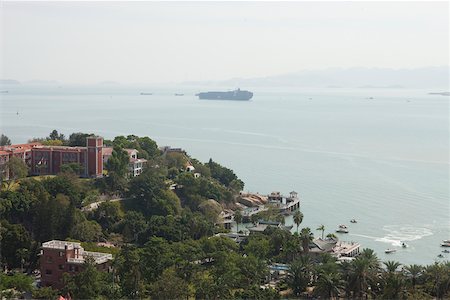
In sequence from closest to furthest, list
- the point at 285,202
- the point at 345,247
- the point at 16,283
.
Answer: the point at 16,283, the point at 345,247, the point at 285,202

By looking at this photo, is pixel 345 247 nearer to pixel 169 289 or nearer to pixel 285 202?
pixel 285 202

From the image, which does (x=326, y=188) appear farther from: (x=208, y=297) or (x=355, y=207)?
(x=208, y=297)

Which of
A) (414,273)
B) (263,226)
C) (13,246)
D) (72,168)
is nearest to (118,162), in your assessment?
(72,168)

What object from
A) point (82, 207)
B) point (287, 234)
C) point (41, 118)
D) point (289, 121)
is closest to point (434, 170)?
point (287, 234)

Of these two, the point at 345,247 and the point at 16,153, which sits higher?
the point at 16,153

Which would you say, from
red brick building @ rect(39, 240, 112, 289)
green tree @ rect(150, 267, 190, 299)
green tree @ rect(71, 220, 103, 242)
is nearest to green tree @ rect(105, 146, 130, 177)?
green tree @ rect(71, 220, 103, 242)

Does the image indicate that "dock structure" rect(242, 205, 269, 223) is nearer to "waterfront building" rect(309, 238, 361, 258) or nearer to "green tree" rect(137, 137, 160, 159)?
"waterfront building" rect(309, 238, 361, 258)

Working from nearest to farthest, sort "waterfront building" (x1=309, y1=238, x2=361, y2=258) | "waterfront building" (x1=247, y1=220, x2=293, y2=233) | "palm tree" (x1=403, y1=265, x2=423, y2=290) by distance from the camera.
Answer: "palm tree" (x1=403, y1=265, x2=423, y2=290)
"waterfront building" (x1=309, y1=238, x2=361, y2=258)
"waterfront building" (x1=247, y1=220, x2=293, y2=233)
